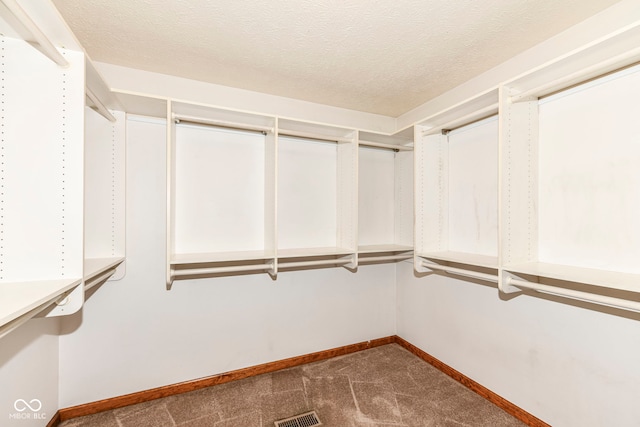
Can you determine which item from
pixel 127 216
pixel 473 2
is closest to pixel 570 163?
pixel 473 2

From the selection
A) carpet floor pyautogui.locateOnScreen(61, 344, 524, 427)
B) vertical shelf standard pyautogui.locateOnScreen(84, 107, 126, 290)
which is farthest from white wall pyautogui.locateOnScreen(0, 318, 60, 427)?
vertical shelf standard pyautogui.locateOnScreen(84, 107, 126, 290)

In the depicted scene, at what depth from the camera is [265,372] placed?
2451mm

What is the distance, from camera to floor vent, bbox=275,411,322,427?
184 cm

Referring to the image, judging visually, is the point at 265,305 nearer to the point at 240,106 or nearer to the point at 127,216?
the point at 127,216

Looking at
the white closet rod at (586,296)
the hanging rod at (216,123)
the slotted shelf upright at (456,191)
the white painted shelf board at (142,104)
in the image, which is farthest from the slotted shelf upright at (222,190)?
the white closet rod at (586,296)

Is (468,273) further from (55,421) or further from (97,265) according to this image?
(55,421)

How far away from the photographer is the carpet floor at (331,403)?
188 centimetres

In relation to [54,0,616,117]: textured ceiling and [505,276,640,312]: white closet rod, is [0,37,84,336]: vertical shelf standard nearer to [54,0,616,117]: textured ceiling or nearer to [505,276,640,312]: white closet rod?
[54,0,616,117]: textured ceiling

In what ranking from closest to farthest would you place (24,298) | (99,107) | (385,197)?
(24,298), (99,107), (385,197)

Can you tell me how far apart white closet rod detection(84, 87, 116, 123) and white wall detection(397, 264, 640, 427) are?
2.85m

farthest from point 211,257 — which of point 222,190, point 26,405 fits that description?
point 26,405

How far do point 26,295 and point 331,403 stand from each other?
1.89 meters

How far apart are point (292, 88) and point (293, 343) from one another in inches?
89.1

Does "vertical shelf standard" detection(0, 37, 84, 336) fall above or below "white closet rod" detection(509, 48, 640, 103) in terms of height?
below
